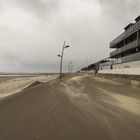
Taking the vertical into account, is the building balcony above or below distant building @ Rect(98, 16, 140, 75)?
above

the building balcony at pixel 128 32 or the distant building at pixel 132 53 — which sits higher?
the building balcony at pixel 128 32

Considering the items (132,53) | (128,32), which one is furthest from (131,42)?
(128,32)

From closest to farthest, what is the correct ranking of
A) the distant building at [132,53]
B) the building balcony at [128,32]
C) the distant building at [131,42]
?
the distant building at [132,53]
the distant building at [131,42]
the building balcony at [128,32]

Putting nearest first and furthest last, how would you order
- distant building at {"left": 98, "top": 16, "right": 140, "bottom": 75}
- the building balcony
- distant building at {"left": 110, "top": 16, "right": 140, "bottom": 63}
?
distant building at {"left": 98, "top": 16, "right": 140, "bottom": 75}
distant building at {"left": 110, "top": 16, "right": 140, "bottom": 63}
the building balcony

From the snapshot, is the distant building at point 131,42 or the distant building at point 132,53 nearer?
the distant building at point 132,53

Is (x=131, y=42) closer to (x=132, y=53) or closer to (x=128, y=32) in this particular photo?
(x=132, y=53)

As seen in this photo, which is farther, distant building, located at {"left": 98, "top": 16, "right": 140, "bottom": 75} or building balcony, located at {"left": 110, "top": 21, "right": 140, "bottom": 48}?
building balcony, located at {"left": 110, "top": 21, "right": 140, "bottom": 48}

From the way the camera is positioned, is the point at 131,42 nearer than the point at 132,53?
Yes

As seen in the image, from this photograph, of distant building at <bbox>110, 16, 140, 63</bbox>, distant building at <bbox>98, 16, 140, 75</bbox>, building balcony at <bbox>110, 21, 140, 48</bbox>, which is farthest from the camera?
building balcony at <bbox>110, 21, 140, 48</bbox>

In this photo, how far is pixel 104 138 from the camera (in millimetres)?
7973

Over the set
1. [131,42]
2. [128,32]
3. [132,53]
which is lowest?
[132,53]

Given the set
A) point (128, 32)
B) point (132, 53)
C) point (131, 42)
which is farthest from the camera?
point (128, 32)

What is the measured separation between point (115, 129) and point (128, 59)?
37149mm

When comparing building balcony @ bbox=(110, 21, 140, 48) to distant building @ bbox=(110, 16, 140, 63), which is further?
building balcony @ bbox=(110, 21, 140, 48)
